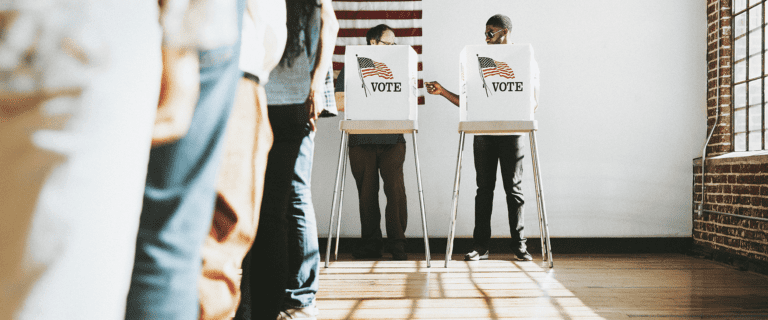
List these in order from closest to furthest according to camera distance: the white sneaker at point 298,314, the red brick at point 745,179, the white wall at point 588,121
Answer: the white sneaker at point 298,314
the red brick at point 745,179
the white wall at point 588,121

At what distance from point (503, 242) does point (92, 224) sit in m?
3.26

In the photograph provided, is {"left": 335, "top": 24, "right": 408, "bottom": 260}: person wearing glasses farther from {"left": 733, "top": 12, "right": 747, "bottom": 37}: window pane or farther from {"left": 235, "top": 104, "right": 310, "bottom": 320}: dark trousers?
{"left": 733, "top": 12, "right": 747, "bottom": 37}: window pane

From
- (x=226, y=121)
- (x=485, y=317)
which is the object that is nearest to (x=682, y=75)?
(x=485, y=317)

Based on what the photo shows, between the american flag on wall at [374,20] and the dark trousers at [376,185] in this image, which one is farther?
the american flag on wall at [374,20]

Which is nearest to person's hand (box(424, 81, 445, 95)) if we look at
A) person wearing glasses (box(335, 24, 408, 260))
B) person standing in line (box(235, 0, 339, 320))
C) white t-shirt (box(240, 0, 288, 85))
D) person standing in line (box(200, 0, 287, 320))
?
person wearing glasses (box(335, 24, 408, 260))

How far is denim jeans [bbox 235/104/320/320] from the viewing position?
1.20 metres

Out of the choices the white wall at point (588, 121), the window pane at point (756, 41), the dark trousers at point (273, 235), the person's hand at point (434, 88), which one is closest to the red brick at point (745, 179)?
the white wall at point (588, 121)

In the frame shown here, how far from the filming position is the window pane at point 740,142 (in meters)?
3.01

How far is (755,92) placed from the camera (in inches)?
114

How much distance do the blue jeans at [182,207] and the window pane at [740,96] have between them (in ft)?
11.2

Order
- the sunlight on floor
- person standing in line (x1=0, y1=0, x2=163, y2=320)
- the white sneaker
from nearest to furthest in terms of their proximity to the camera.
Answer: person standing in line (x1=0, y1=0, x2=163, y2=320) < the white sneaker < the sunlight on floor

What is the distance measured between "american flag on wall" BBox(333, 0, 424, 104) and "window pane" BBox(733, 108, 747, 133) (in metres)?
1.93

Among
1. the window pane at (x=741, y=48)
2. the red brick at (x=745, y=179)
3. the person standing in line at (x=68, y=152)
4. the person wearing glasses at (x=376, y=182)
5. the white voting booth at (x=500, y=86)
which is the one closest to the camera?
the person standing in line at (x=68, y=152)

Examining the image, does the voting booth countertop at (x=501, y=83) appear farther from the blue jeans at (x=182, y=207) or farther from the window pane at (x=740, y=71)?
the blue jeans at (x=182, y=207)
